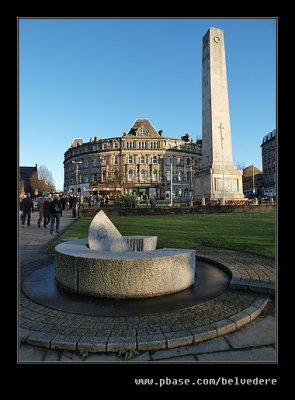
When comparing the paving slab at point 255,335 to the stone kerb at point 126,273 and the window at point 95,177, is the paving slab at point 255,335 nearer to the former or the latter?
the stone kerb at point 126,273

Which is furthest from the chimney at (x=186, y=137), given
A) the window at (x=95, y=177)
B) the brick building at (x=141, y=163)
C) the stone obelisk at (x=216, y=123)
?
the stone obelisk at (x=216, y=123)

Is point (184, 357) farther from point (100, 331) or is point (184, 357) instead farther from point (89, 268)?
point (89, 268)

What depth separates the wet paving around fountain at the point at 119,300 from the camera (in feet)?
14.2

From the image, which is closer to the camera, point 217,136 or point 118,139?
point 217,136

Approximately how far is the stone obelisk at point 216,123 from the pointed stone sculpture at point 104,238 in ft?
86.3

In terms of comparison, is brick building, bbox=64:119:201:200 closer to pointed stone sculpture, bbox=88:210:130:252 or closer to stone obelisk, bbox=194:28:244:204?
stone obelisk, bbox=194:28:244:204

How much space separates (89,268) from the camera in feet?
16.0

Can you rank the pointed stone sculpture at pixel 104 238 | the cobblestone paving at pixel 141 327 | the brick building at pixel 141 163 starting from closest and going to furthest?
the cobblestone paving at pixel 141 327, the pointed stone sculpture at pixel 104 238, the brick building at pixel 141 163

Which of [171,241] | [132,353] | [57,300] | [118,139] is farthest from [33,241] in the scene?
[118,139]

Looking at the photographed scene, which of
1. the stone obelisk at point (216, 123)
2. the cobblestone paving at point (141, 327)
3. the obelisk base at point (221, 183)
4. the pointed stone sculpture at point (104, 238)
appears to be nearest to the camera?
the cobblestone paving at point (141, 327)

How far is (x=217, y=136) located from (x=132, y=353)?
32.2 meters

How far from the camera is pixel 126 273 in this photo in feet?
15.5

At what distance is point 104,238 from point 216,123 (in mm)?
29320
